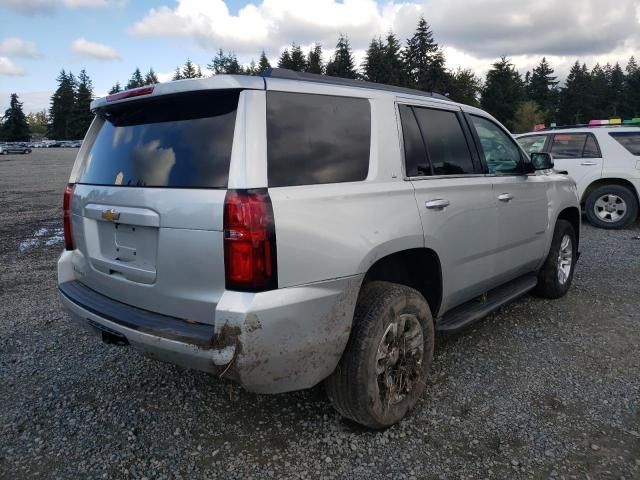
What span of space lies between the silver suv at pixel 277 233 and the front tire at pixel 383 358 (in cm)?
1

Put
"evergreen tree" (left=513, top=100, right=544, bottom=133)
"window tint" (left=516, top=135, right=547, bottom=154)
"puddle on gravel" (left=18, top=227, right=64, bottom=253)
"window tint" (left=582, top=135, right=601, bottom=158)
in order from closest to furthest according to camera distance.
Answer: "puddle on gravel" (left=18, top=227, right=64, bottom=253)
"window tint" (left=582, top=135, right=601, bottom=158)
"window tint" (left=516, top=135, right=547, bottom=154)
"evergreen tree" (left=513, top=100, right=544, bottom=133)

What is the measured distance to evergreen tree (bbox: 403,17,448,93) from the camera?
70.2 meters

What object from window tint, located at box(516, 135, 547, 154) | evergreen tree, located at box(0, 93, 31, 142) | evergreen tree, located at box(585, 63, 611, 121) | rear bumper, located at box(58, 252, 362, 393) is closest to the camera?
rear bumper, located at box(58, 252, 362, 393)

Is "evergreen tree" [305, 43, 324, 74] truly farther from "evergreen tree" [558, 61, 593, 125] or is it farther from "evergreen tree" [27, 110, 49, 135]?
"evergreen tree" [27, 110, 49, 135]

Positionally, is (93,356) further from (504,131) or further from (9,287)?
(504,131)

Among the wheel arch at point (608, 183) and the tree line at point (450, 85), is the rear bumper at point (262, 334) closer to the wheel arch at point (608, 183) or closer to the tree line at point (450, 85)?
the wheel arch at point (608, 183)

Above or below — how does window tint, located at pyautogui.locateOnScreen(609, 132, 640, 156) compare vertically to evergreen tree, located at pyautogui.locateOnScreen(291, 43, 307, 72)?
below

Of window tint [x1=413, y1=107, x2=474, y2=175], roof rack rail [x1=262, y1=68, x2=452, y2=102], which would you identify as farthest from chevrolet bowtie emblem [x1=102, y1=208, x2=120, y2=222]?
window tint [x1=413, y1=107, x2=474, y2=175]

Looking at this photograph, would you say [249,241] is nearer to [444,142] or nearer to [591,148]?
[444,142]

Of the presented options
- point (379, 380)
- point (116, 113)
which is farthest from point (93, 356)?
point (379, 380)

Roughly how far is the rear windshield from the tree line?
52.1 meters

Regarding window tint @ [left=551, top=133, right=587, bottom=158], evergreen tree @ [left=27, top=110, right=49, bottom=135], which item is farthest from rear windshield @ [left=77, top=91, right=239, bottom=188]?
evergreen tree @ [left=27, top=110, right=49, bottom=135]

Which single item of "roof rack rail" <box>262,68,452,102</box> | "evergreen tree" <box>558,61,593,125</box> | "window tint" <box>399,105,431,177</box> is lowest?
"window tint" <box>399,105,431,177</box>

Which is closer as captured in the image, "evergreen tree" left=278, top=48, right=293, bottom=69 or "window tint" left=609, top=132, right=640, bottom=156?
"window tint" left=609, top=132, right=640, bottom=156
